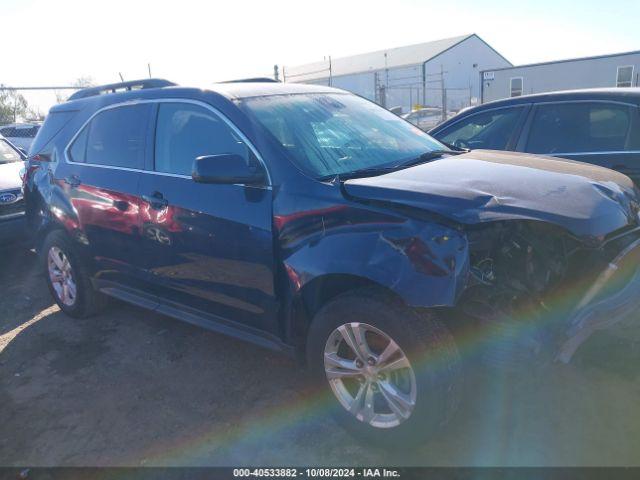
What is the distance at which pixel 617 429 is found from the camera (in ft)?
9.11

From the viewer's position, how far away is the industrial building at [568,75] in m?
25.5

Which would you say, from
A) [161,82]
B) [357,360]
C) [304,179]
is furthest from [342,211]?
[161,82]

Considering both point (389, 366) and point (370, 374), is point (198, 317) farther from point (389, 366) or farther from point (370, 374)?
point (389, 366)

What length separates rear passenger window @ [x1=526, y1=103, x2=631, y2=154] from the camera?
14.5 feet

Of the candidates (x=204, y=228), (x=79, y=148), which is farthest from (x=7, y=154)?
(x=204, y=228)

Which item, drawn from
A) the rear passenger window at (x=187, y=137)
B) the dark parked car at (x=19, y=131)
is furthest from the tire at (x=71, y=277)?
the dark parked car at (x=19, y=131)

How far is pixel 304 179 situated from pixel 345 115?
3.43 feet

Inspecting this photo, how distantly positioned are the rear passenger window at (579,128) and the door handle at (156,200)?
3.25 m

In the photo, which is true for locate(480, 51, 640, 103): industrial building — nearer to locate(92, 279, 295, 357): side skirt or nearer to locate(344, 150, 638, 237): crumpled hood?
locate(344, 150, 638, 237): crumpled hood

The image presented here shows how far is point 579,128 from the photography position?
181 inches

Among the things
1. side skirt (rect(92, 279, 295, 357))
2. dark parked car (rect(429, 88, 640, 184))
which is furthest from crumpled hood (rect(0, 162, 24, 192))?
dark parked car (rect(429, 88, 640, 184))

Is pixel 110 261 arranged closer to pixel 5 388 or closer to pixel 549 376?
pixel 5 388

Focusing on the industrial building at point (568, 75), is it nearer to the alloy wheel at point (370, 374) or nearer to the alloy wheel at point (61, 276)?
the alloy wheel at point (61, 276)

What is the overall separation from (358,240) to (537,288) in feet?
3.34
